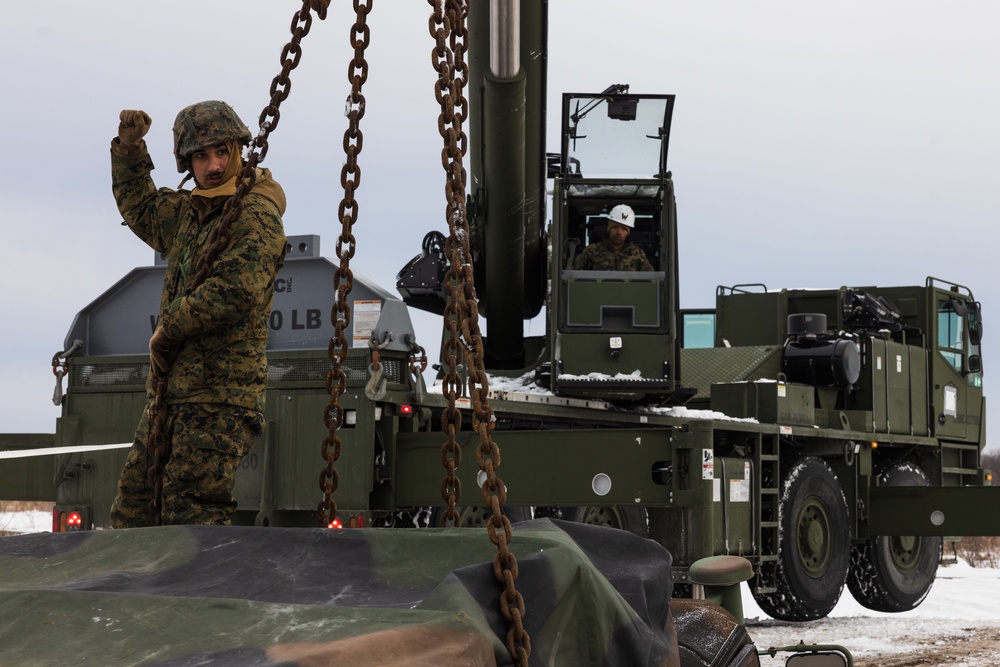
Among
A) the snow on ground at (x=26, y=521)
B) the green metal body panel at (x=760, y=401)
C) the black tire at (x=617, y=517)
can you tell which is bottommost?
the snow on ground at (x=26, y=521)

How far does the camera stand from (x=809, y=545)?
10.7 metres

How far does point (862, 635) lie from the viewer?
10320mm

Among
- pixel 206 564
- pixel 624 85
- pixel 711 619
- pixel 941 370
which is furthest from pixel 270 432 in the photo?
pixel 941 370

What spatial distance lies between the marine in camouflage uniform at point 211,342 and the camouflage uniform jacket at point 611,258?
517 cm

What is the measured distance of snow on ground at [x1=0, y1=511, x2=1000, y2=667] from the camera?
883 cm

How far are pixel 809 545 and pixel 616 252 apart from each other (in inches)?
118

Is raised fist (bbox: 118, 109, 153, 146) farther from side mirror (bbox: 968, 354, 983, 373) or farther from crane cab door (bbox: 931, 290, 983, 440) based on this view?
side mirror (bbox: 968, 354, 983, 373)

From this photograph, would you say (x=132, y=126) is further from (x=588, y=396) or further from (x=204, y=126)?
(x=588, y=396)

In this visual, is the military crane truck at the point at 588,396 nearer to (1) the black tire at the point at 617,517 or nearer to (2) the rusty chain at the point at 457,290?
(1) the black tire at the point at 617,517

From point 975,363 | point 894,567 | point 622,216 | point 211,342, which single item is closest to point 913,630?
point 894,567

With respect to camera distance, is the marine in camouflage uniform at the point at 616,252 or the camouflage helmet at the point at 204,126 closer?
the camouflage helmet at the point at 204,126

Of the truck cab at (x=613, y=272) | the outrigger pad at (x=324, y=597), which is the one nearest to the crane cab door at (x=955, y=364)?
the truck cab at (x=613, y=272)

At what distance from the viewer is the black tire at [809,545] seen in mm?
10242

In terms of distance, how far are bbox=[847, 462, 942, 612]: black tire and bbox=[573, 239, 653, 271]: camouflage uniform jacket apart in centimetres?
442
